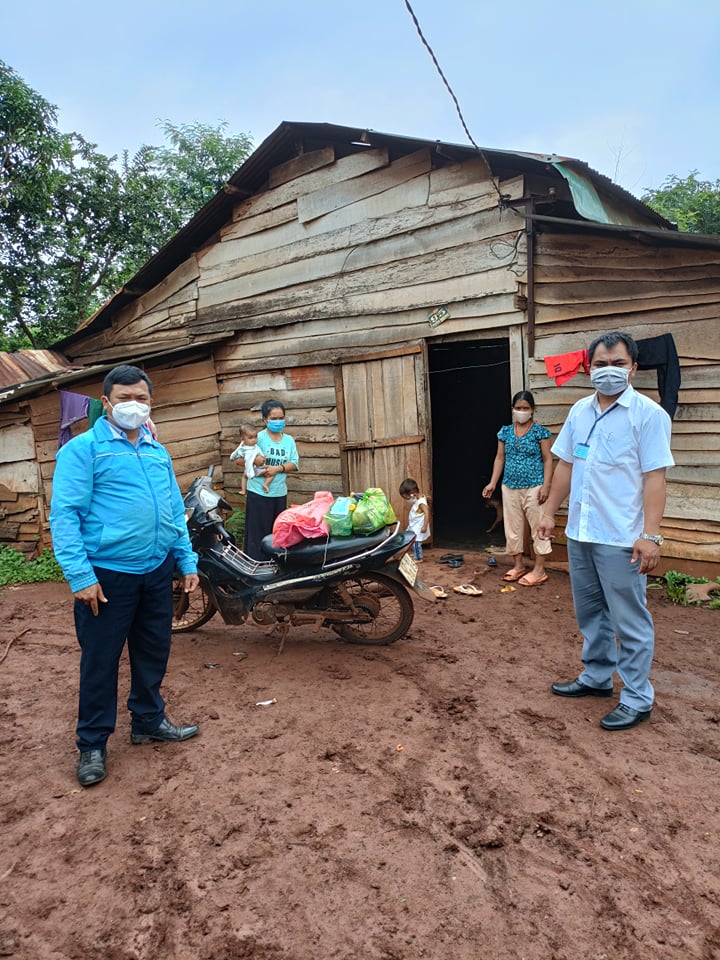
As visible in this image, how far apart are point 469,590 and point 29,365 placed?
790cm

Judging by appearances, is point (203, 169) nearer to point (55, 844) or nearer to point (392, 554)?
point (392, 554)

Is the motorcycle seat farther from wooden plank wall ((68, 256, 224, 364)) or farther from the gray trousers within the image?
wooden plank wall ((68, 256, 224, 364))

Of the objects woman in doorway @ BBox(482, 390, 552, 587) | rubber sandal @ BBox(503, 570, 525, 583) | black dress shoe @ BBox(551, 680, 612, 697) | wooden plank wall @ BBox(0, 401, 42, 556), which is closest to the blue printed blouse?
woman in doorway @ BBox(482, 390, 552, 587)

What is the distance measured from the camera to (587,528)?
2.98 metres

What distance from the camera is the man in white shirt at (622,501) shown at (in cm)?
278

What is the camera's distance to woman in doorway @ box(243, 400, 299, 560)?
5.44 meters

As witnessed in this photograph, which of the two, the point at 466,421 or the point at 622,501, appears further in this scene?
the point at 466,421

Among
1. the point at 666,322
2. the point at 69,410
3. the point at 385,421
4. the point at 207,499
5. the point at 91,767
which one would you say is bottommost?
the point at 91,767

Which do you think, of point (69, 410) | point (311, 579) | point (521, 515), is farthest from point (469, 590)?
point (69, 410)

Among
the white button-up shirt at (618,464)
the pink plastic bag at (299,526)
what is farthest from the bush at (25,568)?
the white button-up shirt at (618,464)

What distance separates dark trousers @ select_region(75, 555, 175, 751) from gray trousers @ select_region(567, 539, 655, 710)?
216cm

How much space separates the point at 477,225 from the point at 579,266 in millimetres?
1147

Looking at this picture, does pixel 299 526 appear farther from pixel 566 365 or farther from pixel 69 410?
pixel 69 410

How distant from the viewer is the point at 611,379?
2842 mm
